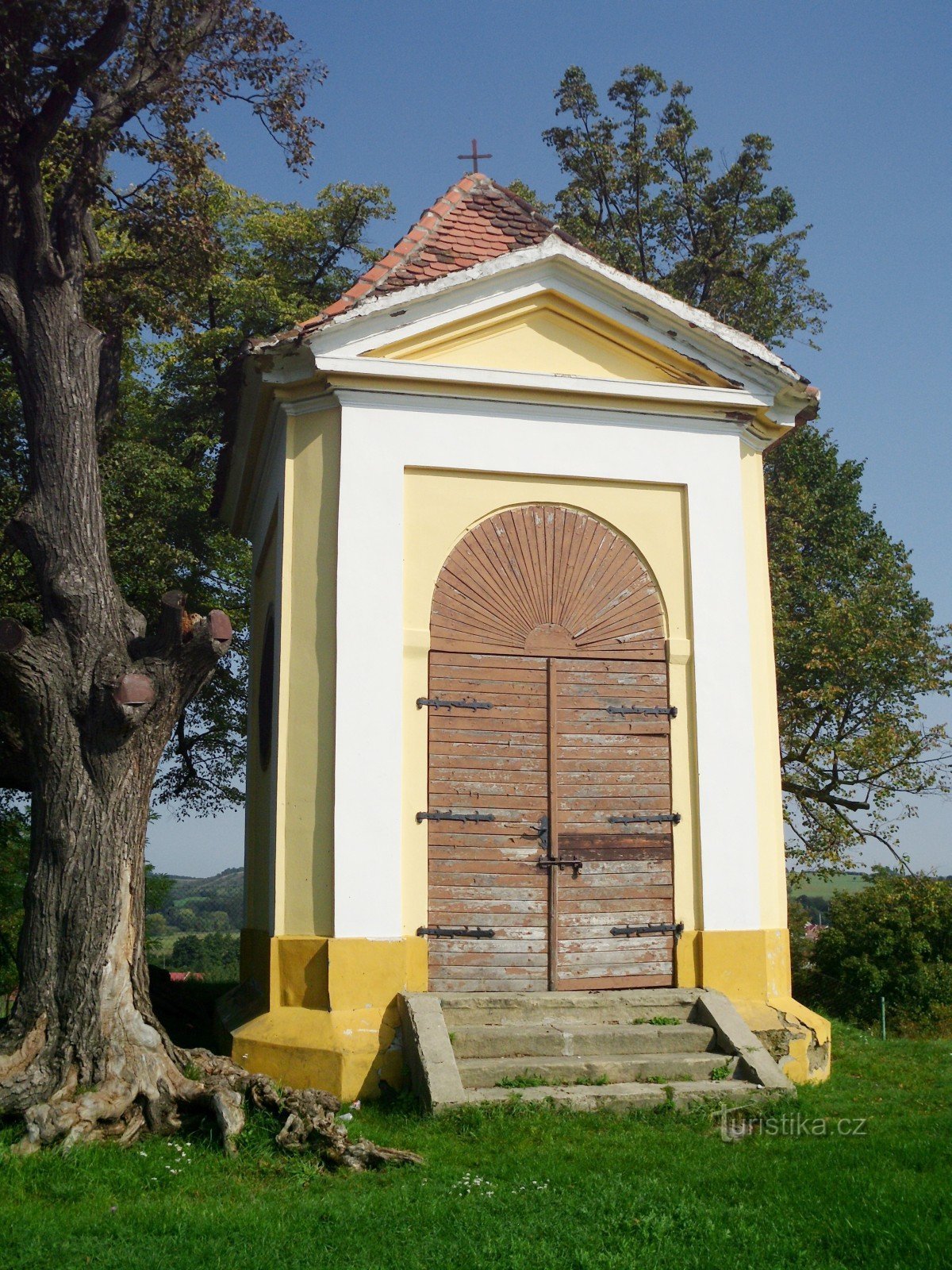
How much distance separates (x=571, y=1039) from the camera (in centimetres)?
852

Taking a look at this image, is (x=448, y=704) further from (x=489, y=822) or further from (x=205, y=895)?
(x=205, y=895)

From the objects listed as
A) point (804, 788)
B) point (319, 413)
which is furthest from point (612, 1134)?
point (804, 788)

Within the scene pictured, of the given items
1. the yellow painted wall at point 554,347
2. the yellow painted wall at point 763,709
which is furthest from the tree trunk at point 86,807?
the yellow painted wall at point 763,709

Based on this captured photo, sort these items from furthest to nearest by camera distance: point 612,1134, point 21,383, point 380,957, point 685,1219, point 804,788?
point 804,788, point 21,383, point 380,957, point 612,1134, point 685,1219

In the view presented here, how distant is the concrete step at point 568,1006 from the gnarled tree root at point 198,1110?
1350 mm

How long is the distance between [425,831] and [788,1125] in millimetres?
3248

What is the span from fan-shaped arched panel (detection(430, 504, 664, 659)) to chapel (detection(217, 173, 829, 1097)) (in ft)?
0.07

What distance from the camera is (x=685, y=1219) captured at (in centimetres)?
593

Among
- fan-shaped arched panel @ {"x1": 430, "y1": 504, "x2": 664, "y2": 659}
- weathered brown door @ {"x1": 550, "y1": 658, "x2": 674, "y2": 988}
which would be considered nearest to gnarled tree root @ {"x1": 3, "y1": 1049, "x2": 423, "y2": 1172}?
weathered brown door @ {"x1": 550, "y1": 658, "x2": 674, "y2": 988}

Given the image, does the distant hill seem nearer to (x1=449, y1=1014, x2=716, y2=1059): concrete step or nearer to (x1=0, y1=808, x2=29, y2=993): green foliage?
(x1=0, y1=808, x2=29, y2=993): green foliage

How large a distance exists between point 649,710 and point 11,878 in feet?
37.0

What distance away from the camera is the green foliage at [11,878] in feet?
55.1

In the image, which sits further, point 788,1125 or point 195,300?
point 195,300

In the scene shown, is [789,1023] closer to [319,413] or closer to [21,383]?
[319,413]
